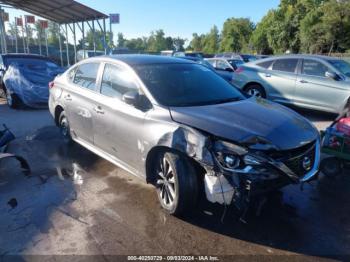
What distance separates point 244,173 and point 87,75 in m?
3.14

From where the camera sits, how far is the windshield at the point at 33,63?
31.3 feet

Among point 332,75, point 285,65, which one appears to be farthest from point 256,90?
point 332,75

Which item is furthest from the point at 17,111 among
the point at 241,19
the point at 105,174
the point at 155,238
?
the point at 241,19

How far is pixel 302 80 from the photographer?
759cm

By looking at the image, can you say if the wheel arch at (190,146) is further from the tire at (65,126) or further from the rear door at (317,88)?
the rear door at (317,88)

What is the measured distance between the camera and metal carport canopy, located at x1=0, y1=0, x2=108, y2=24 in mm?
15555

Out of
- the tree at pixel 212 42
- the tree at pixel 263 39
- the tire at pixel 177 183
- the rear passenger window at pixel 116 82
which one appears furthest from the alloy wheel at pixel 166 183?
the tree at pixel 212 42

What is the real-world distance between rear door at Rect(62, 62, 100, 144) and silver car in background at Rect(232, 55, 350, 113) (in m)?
5.24

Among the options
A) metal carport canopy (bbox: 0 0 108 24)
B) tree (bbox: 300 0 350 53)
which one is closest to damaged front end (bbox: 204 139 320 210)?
metal carport canopy (bbox: 0 0 108 24)

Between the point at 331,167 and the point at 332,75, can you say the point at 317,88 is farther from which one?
the point at 331,167

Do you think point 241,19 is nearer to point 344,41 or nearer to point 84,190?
point 344,41

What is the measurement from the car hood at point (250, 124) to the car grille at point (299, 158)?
0.19ft

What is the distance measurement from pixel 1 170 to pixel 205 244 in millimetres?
3373

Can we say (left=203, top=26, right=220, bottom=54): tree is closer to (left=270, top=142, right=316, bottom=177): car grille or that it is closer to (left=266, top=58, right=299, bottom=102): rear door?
(left=266, top=58, right=299, bottom=102): rear door
